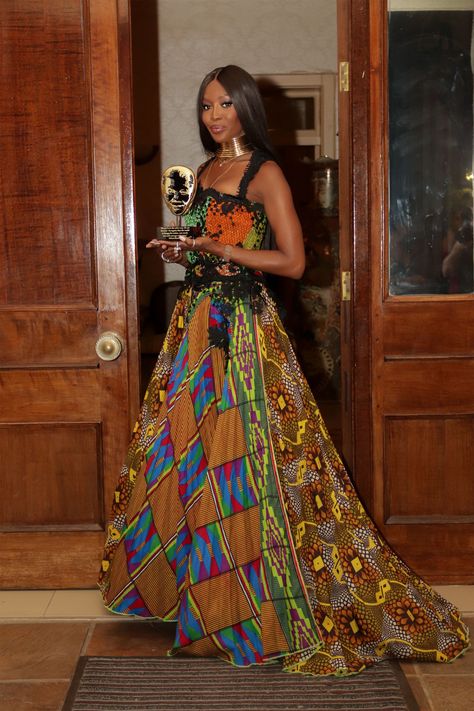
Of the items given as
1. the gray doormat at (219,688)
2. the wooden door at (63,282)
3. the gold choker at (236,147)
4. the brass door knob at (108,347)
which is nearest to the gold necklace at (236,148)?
the gold choker at (236,147)

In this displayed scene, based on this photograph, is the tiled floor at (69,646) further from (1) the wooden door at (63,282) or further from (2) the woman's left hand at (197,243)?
(2) the woman's left hand at (197,243)

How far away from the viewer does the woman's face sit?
117 inches

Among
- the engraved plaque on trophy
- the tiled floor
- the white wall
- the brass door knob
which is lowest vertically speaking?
the tiled floor

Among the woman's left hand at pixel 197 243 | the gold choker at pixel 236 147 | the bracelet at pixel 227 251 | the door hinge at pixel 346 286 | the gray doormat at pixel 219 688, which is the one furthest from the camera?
the door hinge at pixel 346 286

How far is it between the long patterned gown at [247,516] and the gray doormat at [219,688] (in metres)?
0.05

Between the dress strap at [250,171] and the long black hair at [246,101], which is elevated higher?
the long black hair at [246,101]

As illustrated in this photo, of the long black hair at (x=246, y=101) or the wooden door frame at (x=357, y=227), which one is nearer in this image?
the long black hair at (x=246, y=101)

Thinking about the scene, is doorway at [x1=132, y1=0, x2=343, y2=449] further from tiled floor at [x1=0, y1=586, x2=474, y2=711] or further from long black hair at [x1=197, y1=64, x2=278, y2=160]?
long black hair at [x1=197, y1=64, x2=278, y2=160]

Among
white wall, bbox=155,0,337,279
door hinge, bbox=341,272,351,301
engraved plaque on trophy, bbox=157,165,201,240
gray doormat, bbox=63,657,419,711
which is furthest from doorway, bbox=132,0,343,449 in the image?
gray doormat, bbox=63,657,419,711

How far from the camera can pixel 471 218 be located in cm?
353

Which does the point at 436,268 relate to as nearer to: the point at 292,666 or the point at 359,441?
the point at 359,441

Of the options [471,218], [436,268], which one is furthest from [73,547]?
[471,218]

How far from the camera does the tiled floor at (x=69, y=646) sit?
2.66 metres

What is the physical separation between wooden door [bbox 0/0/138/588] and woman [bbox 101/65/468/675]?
1.49 feet
